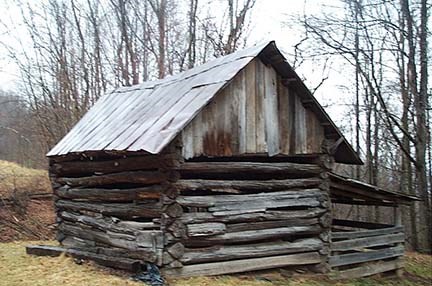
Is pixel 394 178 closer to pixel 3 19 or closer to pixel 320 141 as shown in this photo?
pixel 320 141

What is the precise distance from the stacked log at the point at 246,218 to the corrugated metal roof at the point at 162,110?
2.96ft

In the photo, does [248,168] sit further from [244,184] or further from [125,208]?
[125,208]

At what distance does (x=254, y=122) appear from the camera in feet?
31.3

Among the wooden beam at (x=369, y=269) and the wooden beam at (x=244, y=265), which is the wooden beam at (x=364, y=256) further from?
the wooden beam at (x=244, y=265)

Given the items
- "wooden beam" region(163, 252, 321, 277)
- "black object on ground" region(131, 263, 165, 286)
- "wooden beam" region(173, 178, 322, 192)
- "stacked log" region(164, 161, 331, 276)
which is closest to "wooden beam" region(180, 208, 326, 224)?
"stacked log" region(164, 161, 331, 276)

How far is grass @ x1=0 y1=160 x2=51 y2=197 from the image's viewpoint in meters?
17.4

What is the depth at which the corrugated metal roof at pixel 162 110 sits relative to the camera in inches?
326

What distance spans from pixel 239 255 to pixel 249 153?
1930 millimetres

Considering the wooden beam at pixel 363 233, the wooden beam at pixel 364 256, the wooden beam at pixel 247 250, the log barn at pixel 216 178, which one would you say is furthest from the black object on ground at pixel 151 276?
the wooden beam at pixel 363 233

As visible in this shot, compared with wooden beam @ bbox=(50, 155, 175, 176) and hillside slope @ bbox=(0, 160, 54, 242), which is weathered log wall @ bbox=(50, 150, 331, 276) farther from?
hillside slope @ bbox=(0, 160, 54, 242)

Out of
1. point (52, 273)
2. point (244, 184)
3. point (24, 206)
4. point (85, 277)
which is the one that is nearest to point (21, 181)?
point (24, 206)

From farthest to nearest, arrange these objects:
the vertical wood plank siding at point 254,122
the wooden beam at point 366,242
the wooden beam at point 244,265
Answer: the wooden beam at point 366,242, the vertical wood plank siding at point 254,122, the wooden beam at point 244,265

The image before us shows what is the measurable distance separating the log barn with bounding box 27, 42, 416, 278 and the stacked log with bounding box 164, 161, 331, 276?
0.08ft

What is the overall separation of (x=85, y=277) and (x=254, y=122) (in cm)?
415
